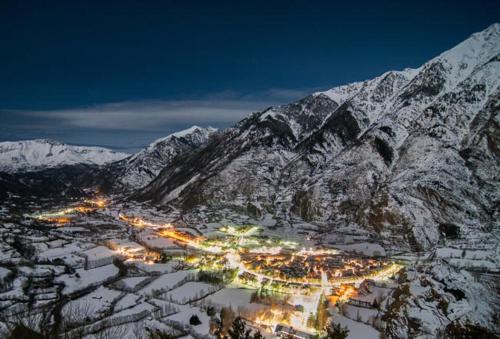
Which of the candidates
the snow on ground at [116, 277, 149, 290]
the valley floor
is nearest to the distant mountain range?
the valley floor

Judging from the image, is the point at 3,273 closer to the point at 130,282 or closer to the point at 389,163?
the point at 130,282

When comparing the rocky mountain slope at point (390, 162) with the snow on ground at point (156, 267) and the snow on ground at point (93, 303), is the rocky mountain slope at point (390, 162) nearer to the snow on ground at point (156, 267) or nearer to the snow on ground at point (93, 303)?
the snow on ground at point (156, 267)

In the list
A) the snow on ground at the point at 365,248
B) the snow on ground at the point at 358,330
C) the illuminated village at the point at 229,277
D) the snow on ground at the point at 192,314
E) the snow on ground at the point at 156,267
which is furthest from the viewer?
the snow on ground at the point at 365,248

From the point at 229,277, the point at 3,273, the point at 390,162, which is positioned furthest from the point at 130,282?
the point at 390,162

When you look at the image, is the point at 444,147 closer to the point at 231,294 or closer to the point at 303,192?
the point at 303,192

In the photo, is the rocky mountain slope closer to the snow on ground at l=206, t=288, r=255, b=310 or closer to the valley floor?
the valley floor

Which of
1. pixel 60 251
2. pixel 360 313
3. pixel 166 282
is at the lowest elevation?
pixel 166 282

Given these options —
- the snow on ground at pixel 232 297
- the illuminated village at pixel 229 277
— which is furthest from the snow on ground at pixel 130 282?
the snow on ground at pixel 232 297
